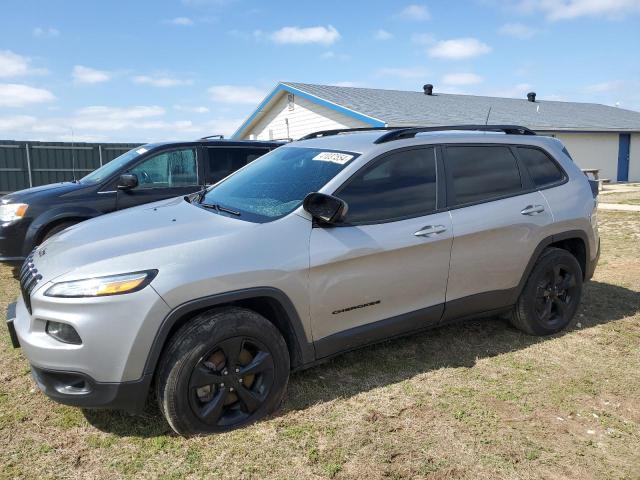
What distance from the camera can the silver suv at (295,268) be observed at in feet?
9.15

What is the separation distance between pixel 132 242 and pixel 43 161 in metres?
19.4

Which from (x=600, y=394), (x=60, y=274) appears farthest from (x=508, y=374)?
(x=60, y=274)

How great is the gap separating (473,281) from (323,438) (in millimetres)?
1722

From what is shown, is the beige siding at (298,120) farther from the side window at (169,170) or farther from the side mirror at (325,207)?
the side mirror at (325,207)

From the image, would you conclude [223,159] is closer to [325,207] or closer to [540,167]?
[540,167]

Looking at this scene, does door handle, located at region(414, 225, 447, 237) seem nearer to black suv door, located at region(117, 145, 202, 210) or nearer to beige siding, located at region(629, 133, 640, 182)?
black suv door, located at region(117, 145, 202, 210)

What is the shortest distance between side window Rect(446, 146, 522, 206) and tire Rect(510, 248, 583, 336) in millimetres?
719

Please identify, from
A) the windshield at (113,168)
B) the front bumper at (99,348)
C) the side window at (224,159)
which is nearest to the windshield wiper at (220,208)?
the front bumper at (99,348)

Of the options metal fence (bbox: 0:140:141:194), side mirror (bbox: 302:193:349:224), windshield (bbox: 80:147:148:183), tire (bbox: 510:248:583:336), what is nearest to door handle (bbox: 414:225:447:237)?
side mirror (bbox: 302:193:349:224)

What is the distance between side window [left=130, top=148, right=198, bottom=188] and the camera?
659cm

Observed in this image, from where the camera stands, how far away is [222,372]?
9.84 feet

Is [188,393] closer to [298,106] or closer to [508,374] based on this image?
[508,374]

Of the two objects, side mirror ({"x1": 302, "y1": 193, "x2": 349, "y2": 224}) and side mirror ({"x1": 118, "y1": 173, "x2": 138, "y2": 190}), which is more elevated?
side mirror ({"x1": 118, "y1": 173, "x2": 138, "y2": 190})

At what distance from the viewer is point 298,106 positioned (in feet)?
66.2
